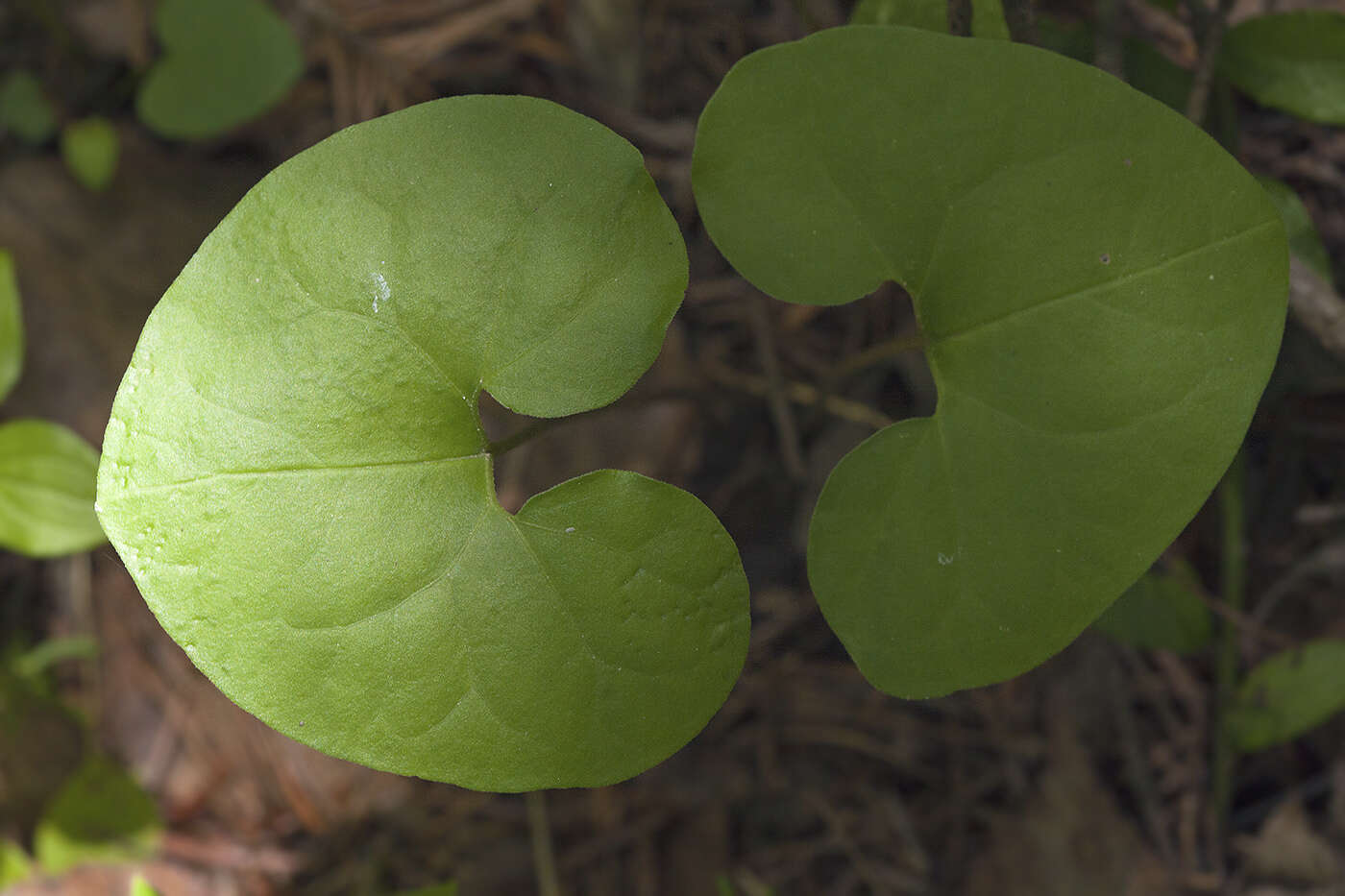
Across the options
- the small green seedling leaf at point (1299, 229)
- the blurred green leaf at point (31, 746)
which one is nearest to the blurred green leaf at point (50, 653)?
the blurred green leaf at point (31, 746)

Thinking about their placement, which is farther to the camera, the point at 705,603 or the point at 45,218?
the point at 45,218

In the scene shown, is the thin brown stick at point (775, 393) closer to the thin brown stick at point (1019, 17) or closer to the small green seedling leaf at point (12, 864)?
the thin brown stick at point (1019, 17)

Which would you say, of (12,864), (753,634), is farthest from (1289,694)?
(12,864)

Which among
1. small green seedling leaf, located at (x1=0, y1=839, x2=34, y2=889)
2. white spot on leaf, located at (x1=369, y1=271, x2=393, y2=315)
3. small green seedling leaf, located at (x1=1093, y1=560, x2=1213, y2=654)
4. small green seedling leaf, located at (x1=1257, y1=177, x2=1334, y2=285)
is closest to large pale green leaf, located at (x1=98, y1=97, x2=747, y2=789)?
white spot on leaf, located at (x1=369, y1=271, x2=393, y2=315)

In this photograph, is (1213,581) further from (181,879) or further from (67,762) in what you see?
(67,762)

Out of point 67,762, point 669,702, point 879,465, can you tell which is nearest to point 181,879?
point 67,762

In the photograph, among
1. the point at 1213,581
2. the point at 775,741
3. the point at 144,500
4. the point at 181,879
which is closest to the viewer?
the point at 144,500
